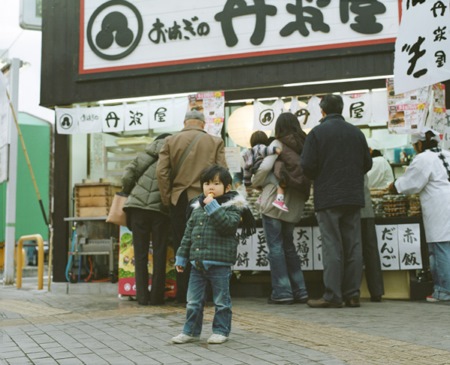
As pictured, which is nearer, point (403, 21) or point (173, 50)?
point (403, 21)

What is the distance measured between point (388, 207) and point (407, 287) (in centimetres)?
107

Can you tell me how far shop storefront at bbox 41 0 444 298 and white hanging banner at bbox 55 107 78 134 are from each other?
0.04 metres

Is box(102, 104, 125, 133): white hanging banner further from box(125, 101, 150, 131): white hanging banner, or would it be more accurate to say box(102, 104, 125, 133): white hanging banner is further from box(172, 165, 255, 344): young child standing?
box(172, 165, 255, 344): young child standing

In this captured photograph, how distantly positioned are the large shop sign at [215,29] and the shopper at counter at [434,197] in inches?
95.2

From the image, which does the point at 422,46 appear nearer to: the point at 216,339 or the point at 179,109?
the point at 216,339

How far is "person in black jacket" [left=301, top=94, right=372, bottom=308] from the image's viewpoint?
7031mm

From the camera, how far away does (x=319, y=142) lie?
716cm

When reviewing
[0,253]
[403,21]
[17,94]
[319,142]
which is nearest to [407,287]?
[319,142]

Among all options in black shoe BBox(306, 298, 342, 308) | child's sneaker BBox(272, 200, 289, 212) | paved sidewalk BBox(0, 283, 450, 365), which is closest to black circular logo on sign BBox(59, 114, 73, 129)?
paved sidewalk BBox(0, 283, 450, 365)

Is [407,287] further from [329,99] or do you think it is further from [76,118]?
[76,118]

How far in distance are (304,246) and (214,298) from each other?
3472 millimetres

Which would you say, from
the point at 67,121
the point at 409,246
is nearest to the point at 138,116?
the point at 67,121

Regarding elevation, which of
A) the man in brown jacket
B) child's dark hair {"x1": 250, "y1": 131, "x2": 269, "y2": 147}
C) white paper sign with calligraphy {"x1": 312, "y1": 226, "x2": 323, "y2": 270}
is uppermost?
child's dark hair {"x1": 250, "y1": 131, "x2": 269, "y2": 147}

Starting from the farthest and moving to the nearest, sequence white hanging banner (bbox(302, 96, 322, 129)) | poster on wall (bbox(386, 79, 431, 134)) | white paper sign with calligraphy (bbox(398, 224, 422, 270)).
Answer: white hanging banner (bbox(302, 96, 322, 129)) < poster on wall (bbox(386, 79, 431, 134)) < white paper sign with calligraphy (bbox(398, 224, 422, 270))
